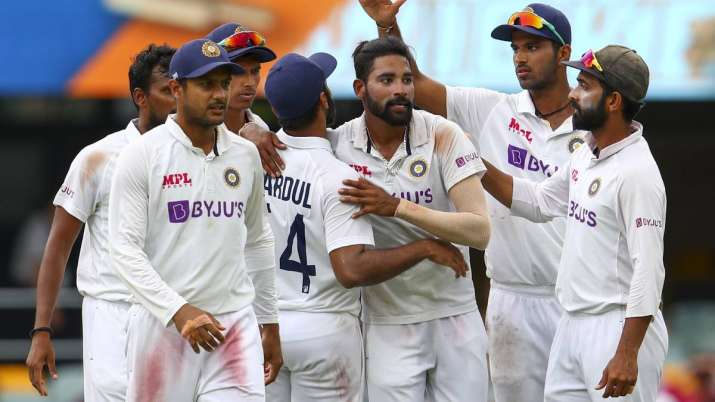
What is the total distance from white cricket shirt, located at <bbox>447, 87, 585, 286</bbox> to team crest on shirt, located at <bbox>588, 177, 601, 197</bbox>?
1017mm

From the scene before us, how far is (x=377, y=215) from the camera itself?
300 inches

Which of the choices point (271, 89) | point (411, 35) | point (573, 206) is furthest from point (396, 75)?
point (411, 35)

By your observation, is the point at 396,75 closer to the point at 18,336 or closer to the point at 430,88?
the point at 430,88

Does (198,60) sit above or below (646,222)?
above

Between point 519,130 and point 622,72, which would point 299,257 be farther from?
point 622,72

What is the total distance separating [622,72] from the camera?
24.0 ft

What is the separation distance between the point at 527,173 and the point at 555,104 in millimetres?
402

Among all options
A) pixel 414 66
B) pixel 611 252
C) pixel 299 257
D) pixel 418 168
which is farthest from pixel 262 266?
pixel 611 252

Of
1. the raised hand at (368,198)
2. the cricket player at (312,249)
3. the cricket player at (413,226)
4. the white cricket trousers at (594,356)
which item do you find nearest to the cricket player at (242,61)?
the cricket player at (312,249)

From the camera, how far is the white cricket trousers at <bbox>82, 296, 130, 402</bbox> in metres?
7.86

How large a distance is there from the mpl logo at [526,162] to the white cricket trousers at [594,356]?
3.58 feet

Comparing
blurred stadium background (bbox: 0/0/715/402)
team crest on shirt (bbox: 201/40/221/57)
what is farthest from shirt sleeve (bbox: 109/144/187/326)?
blurred stadium background (bbox: 0/0/715/402)

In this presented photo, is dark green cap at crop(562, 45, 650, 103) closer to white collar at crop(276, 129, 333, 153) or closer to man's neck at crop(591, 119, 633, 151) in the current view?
man's neck at crop(591, 119, 633, 151)

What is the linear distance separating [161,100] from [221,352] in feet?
5.99
